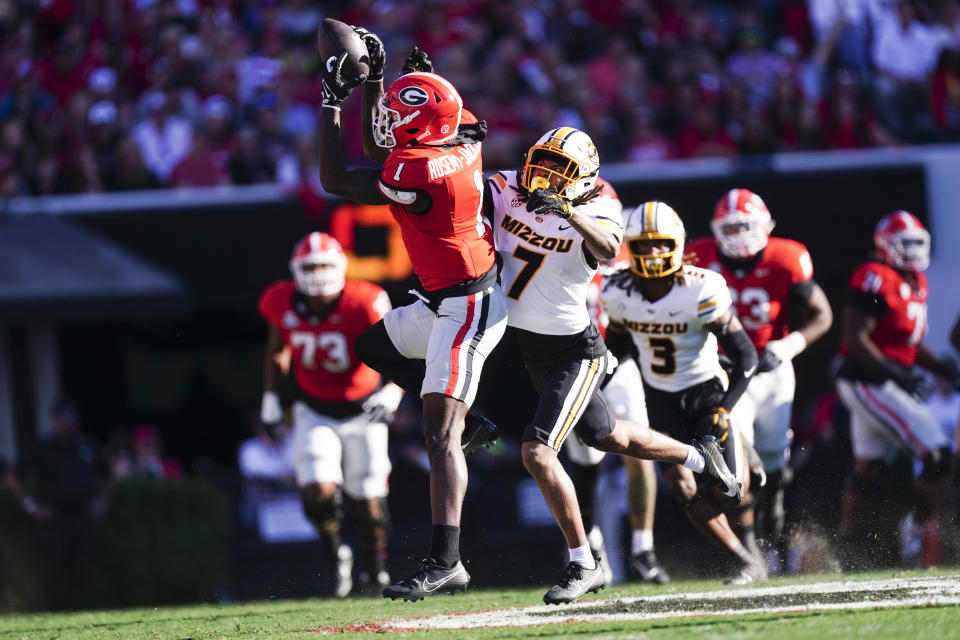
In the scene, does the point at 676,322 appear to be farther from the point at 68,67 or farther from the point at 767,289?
the point at 68,67

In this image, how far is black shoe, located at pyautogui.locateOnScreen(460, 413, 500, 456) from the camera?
647 cm

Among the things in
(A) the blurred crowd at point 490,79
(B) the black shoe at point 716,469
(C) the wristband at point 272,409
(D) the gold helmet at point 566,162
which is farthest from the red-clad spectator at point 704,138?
(D) the gold helmet at point 566,162

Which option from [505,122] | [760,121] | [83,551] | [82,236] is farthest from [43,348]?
[760,121]

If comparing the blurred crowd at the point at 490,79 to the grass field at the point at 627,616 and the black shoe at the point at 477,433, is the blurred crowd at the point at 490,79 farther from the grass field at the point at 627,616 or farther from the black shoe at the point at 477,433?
the black shoe at the point at 477,433

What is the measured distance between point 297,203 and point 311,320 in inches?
136

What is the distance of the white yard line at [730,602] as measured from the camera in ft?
19.6

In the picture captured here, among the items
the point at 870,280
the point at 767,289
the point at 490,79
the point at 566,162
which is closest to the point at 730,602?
the point at 566,162

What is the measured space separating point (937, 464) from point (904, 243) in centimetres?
134

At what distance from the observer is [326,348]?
864 centimetres

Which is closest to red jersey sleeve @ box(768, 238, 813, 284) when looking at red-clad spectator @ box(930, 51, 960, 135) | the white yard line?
the white yard line

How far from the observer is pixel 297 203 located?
1195 cm

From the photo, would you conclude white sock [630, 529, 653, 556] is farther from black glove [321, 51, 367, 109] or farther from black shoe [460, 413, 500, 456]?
black glove [321, 51, 367, 109]

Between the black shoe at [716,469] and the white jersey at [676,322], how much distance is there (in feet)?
2.04

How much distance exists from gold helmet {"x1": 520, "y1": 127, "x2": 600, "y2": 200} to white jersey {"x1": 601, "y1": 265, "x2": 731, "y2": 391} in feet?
3.52
